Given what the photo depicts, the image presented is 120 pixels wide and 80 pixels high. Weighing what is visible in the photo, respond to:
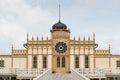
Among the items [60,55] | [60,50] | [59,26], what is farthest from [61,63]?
[59,26]

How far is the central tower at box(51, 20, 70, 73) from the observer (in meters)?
58.6

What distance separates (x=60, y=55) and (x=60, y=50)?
96 cm

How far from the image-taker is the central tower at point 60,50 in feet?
192

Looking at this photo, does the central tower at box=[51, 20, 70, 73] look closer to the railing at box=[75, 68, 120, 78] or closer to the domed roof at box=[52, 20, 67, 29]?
the domed roof at box=[52, 20, 67, 29]

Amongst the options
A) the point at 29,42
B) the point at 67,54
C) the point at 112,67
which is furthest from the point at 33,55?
the point at 112,67

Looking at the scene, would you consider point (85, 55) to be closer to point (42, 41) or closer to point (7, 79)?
point (42, 41)

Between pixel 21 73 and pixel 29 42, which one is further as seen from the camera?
pixel 29 42

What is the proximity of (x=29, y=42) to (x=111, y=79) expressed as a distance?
17.4 m

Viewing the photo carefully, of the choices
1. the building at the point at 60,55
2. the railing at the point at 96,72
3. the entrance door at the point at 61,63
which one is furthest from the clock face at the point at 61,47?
the railing at the point at 96,72

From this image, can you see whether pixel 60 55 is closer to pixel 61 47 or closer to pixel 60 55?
pixel 60 55

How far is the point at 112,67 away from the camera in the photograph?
196 feet

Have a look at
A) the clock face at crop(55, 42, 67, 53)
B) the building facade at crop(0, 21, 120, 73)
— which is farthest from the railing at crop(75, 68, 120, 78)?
the clock face at crop(55, 42, 67, 53)

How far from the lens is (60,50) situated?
193 ft

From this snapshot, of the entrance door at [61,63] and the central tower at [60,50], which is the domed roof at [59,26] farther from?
the entrance door at [61,63]
